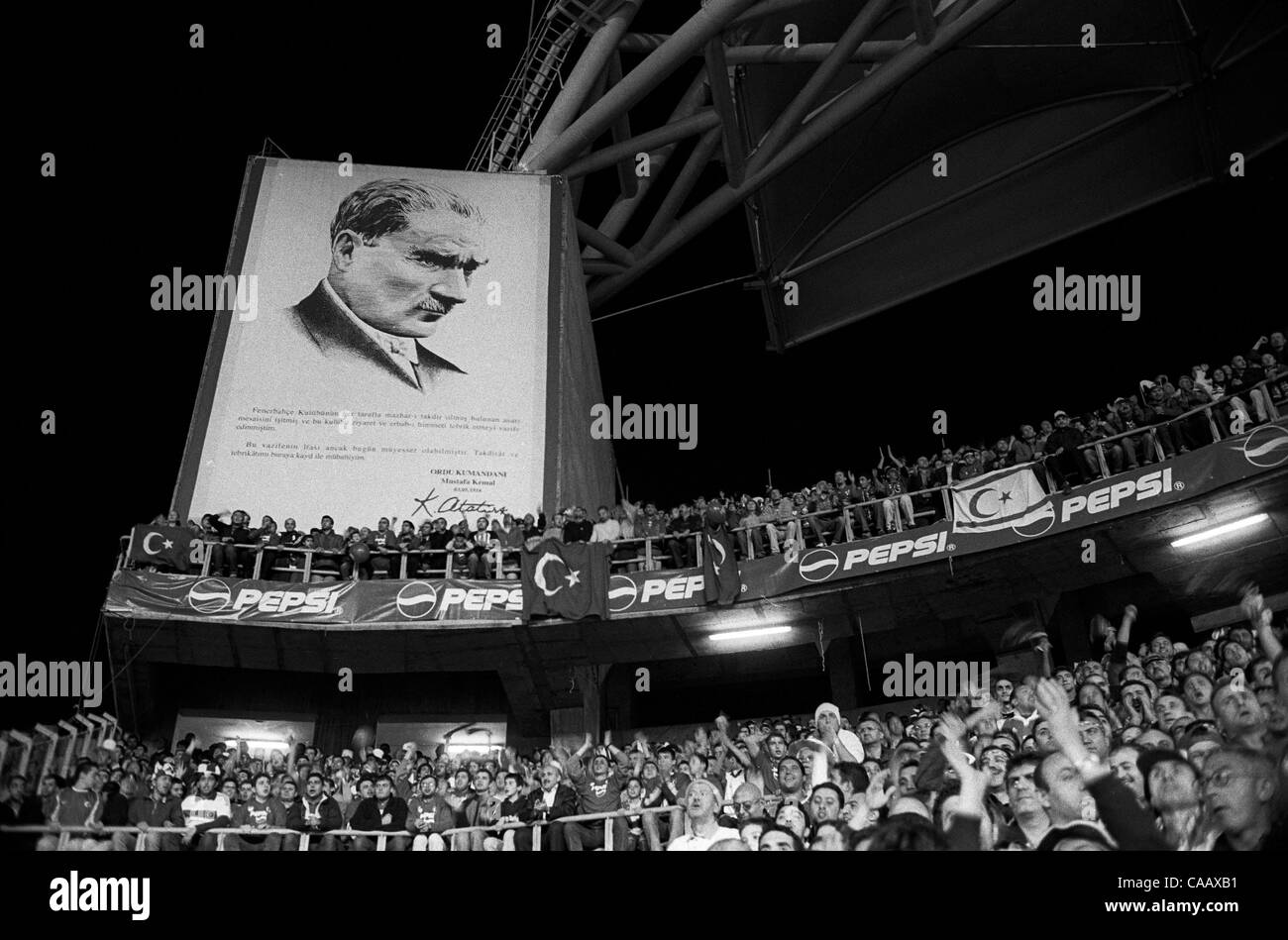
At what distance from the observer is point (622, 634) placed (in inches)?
764

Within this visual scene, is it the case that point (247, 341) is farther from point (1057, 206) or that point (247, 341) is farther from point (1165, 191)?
point (1165, 191)

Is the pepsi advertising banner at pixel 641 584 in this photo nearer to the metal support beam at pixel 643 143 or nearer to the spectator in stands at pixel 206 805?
the spectator in stands at pixel 206 805

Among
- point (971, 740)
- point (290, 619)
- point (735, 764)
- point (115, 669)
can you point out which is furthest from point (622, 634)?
point (971, 740)

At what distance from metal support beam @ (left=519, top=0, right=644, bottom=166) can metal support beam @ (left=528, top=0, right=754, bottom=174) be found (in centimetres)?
36

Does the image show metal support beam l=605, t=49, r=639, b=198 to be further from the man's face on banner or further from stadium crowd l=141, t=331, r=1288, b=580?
stadium crowd l=141, t=331, r=1288, b=580

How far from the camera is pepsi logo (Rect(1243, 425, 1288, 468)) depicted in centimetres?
1495

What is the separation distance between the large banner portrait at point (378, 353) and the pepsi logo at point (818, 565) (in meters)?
5.76

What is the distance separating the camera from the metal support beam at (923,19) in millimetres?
22953

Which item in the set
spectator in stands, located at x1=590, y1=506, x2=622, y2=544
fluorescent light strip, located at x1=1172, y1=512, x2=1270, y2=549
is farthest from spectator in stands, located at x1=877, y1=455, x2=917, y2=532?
spectator in stands, located at x1=590, y1=506, x2=622, y2=544

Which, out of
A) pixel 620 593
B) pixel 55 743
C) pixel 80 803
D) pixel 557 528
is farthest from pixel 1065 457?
pixel 55 743

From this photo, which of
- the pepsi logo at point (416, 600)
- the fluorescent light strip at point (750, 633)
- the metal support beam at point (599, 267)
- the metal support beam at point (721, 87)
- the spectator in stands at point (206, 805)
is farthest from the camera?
the metal support beam at point (599, 267)

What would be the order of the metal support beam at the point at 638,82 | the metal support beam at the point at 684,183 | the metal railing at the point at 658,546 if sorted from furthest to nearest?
the metal support beam at the point at 684,183 < the metal support beam at the point at 638,82 < the metal railing at the point at 658,546

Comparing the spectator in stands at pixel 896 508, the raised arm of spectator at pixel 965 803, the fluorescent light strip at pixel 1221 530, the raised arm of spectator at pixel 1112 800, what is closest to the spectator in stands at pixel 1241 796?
the raised arm of spectator at pixel 1112 800

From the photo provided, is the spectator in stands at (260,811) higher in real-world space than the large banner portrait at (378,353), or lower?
lower
